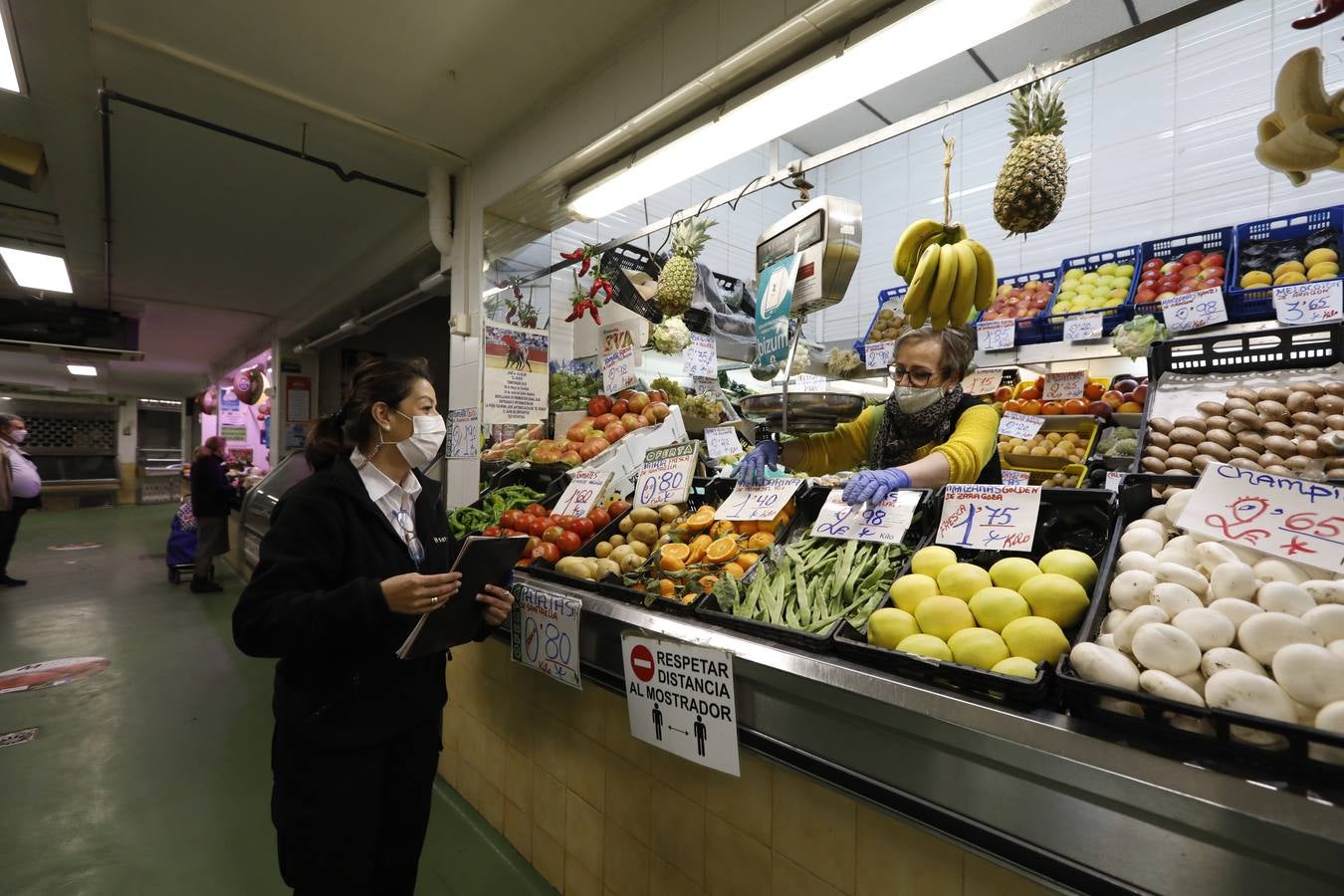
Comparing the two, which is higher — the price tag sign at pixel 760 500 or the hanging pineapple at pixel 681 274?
the hanging pineapple at pixel 681 274

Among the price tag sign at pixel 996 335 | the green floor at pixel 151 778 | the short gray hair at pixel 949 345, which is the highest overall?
the price tag sign at pixel 996 335

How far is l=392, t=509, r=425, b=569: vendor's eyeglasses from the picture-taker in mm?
1921

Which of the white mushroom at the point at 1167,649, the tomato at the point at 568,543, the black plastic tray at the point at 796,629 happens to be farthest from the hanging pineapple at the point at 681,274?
the white mushroom at the point at 1167,649

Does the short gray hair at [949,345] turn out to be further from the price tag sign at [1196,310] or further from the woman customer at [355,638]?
the price tag sign at [1196,310]

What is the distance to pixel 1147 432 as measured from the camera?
112 inches

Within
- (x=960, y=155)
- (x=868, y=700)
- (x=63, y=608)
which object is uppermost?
(x=960, y=155)

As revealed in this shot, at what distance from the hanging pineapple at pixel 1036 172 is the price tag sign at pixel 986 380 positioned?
7.65ft

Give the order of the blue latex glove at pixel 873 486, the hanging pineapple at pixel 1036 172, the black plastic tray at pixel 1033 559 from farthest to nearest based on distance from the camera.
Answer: the hanging pineapple at pixel 1036 172 → the blue latex glove at pixel 873 486 → the black plastic tray at pixel 1033 559

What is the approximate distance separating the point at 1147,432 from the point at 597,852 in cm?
295

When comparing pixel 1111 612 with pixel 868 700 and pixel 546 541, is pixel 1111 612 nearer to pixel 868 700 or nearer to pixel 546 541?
pixel 868 700

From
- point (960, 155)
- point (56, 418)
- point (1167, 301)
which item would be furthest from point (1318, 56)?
point (56, 418)

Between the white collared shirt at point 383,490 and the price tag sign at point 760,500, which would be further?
the price tag sign at point 760,500

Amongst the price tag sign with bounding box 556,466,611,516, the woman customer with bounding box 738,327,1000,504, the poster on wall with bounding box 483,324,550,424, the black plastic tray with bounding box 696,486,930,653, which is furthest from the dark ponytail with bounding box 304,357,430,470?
the poster on wall with bounding box 483,324,550,424

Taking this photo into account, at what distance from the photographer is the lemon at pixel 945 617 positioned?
1.34 meters
